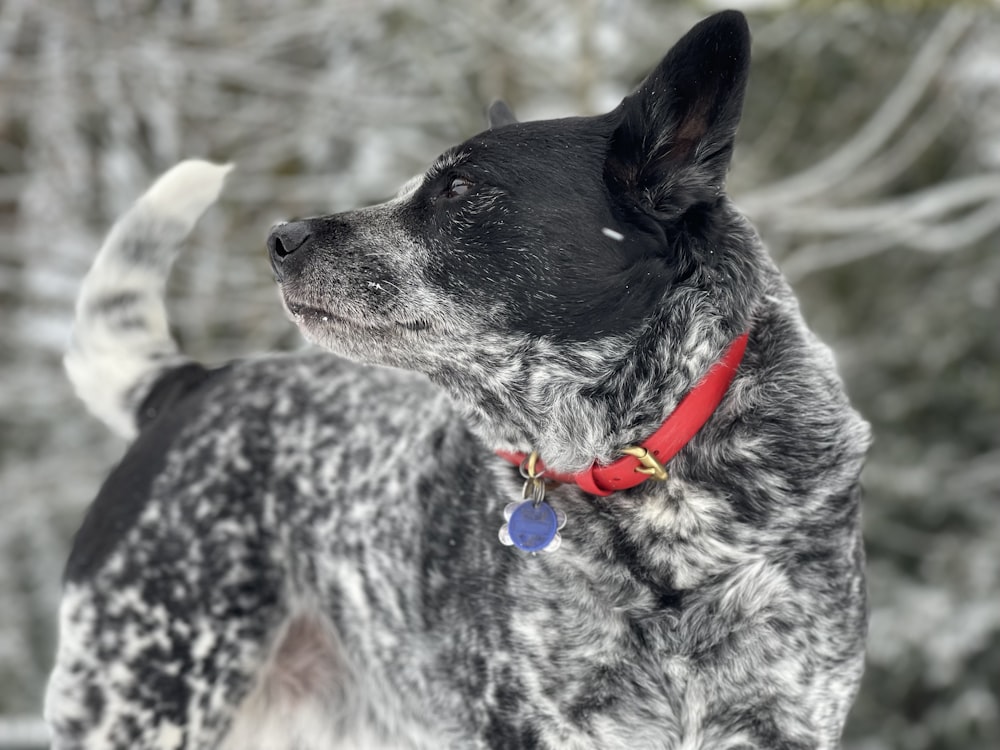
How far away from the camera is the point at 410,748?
2564mm

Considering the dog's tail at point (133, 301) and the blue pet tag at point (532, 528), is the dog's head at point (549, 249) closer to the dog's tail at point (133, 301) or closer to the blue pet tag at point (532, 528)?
the blue pet tag at point (532, 528)

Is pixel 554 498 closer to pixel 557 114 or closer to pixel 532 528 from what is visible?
pixel 532 528

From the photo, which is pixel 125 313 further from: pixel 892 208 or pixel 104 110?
pixel 104 110

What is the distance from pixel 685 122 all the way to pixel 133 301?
1.62 m

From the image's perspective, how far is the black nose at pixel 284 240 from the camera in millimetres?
2176

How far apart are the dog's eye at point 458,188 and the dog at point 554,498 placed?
1 centimetres

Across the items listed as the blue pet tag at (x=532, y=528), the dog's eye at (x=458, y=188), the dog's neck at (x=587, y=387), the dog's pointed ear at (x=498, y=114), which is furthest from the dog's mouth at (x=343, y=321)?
the dog's pointed ear at (x=498, y=114)

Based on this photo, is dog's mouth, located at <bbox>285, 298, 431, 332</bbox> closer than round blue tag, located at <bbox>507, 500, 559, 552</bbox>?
No

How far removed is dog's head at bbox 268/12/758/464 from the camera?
1.99 m

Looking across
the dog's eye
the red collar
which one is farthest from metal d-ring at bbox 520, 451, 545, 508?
the dog's eye

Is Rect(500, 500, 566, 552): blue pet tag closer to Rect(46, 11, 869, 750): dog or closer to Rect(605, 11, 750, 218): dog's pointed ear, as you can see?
Rect(46, 11, 869, 750): dog

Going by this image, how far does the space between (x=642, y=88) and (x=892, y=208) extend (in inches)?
160

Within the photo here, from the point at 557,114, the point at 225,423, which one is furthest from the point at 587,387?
the point at 557,114

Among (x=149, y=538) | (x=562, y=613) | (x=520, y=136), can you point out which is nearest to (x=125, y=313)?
(x=149, y=538)
